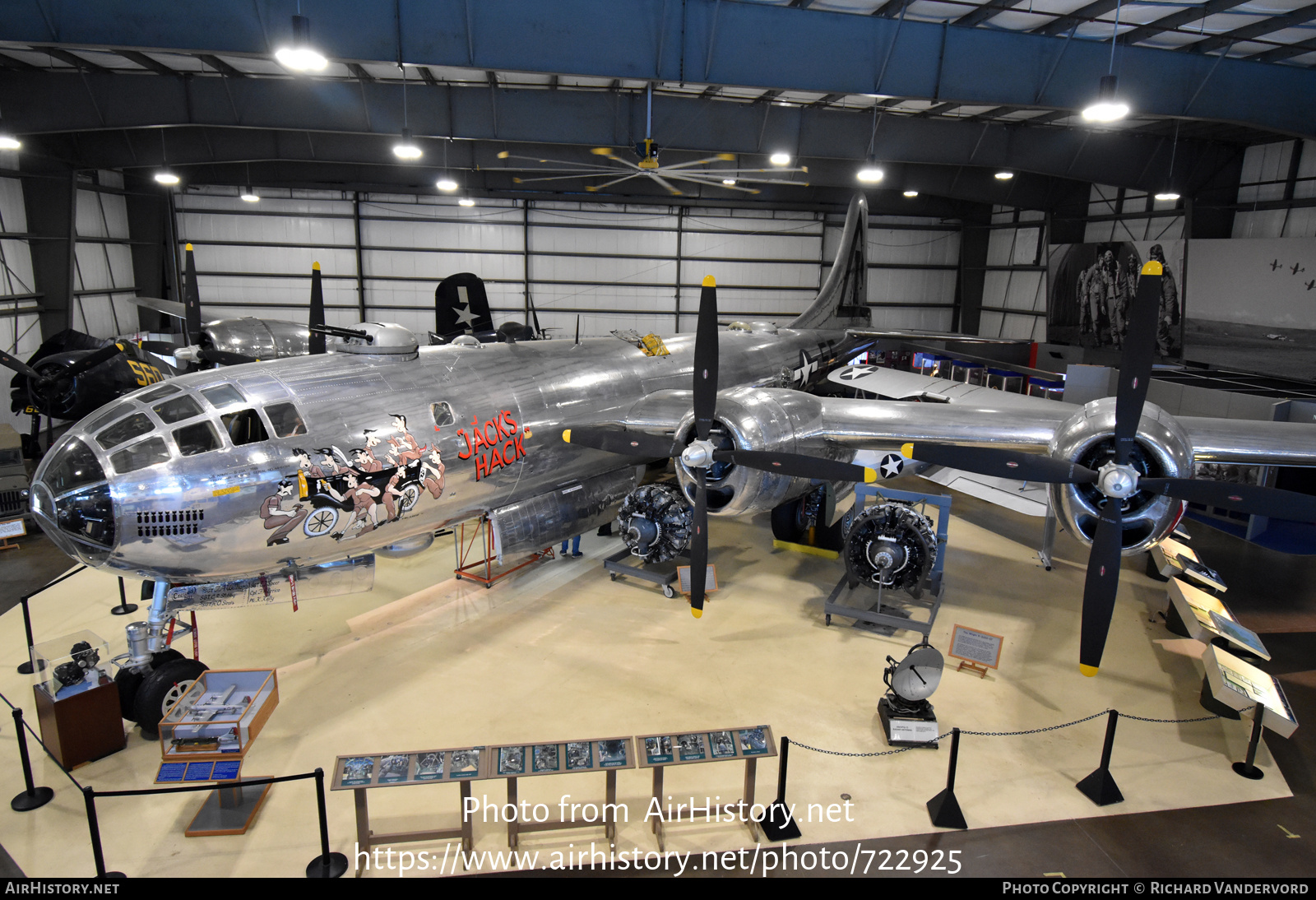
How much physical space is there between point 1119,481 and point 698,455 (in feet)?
17.3

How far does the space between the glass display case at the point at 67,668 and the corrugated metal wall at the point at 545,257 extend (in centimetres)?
2324

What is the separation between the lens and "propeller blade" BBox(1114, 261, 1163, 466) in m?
8.42

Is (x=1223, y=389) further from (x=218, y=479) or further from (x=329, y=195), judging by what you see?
(x=329, y=195)

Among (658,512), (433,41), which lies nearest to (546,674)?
(658,512)

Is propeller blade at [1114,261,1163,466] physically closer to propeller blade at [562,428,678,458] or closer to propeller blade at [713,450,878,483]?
propeller blade at [713,450,878,483]

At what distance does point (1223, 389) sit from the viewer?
17.8 m

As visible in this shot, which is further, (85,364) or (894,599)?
(85,364)

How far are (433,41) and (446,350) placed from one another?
19.6 ft

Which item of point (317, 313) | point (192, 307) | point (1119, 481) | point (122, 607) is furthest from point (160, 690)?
point (1119, 481)

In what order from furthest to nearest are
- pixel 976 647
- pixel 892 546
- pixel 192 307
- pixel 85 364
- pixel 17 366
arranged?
1. pixel 85 364
2. pixel 17 366
3. pixel 192 307
4. pixel 892 546
5. pixel 976 647

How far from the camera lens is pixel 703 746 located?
7469 mm

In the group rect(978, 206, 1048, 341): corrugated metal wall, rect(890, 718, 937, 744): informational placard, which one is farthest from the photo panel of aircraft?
rect(978, 206, 1048, 341): corrugated metal wall

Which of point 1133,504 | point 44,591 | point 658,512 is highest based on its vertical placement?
point 1133,504

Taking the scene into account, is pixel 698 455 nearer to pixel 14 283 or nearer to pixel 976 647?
pixel 976 647
